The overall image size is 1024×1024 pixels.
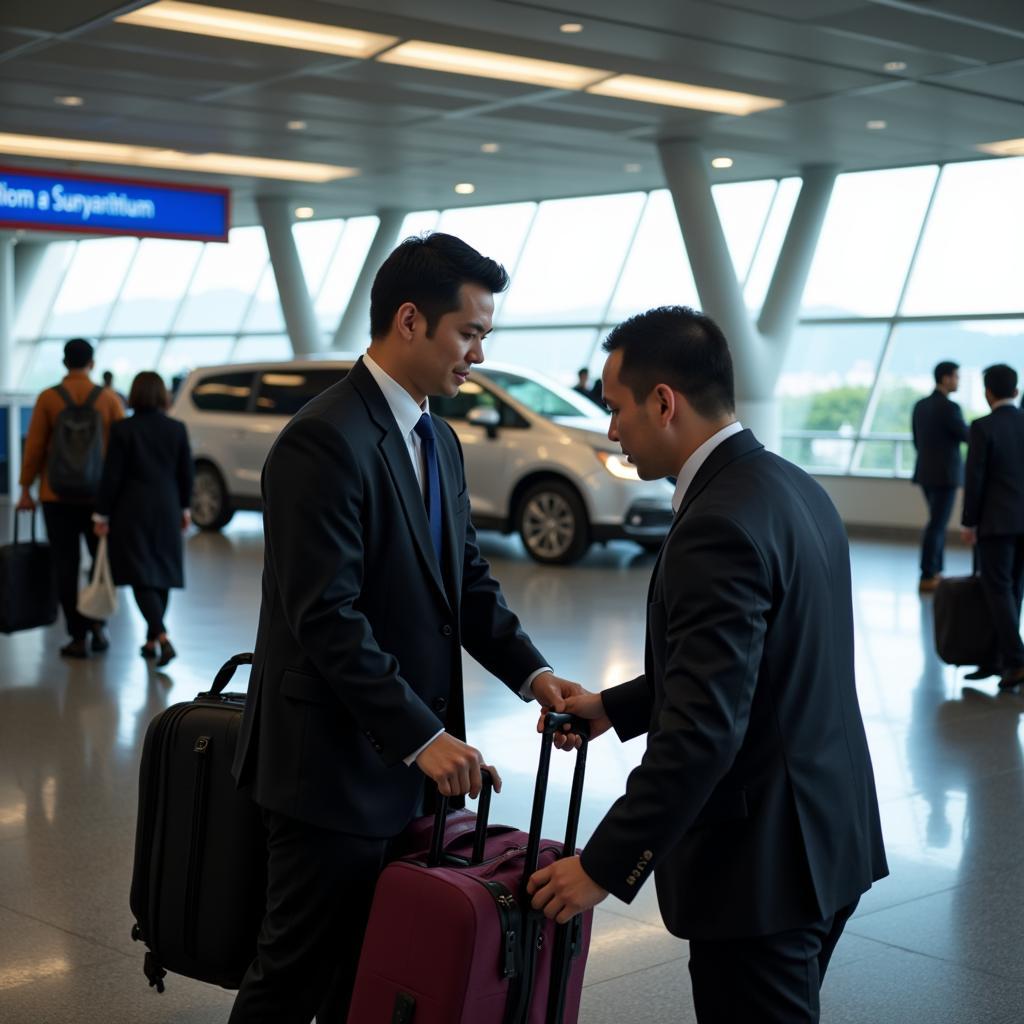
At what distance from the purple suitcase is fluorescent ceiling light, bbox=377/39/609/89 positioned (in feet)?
30.1

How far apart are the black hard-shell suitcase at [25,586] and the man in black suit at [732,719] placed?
5978 millimetres

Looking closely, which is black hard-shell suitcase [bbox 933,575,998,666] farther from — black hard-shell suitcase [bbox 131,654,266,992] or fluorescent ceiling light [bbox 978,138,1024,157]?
fluorescent ceiling light [bbox 978,138,1024,157]

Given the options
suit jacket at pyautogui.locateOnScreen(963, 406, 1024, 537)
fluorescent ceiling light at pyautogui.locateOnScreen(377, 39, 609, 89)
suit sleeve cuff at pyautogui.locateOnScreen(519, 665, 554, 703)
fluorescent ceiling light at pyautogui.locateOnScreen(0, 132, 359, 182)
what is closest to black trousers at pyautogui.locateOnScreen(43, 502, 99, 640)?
fluorescent ceiling light at pyautogui.locateOnScreen(377, 39, 609, 89)

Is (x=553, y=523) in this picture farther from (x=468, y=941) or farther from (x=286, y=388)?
(x=468, y=941)

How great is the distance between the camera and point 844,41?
1044 cm

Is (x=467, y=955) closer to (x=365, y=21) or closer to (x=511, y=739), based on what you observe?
(x=511, y=739)

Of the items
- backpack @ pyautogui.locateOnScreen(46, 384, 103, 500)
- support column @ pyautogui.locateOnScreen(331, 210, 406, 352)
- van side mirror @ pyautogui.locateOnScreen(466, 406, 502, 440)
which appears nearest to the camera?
backpack @ pyautogui.locateOnScreen(46, 384, 103, 500)

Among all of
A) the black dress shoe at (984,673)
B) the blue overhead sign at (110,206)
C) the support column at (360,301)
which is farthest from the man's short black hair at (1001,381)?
the support column at (360,301)

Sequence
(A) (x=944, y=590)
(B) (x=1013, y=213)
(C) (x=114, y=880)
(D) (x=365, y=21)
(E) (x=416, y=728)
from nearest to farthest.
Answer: (E) (x=416, y=728), (C) (x=114, y=880), (A) (x=944, y=590), (D) (x=365, y=21), (B) (x=1013, y=213)

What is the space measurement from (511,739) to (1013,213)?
1255 centimetres

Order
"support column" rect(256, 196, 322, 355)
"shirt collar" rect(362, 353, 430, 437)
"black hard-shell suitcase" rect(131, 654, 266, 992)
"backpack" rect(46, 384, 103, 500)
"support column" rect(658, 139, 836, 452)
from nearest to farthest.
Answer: "shirt collar" rect(362, 353, 430, 437) < "black hard-shell suitcase" rect(131, 654, 266, 992) < "backpack" rect(46, 384, 103, 500) < "support column" rect(658, 139, 836, 452) < "support column" rect(256, 196, 322, 355)

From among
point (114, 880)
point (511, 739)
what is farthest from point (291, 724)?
point (511, 739)

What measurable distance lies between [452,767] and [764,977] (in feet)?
1.92

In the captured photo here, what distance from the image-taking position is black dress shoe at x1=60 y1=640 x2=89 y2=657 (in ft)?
27.0
